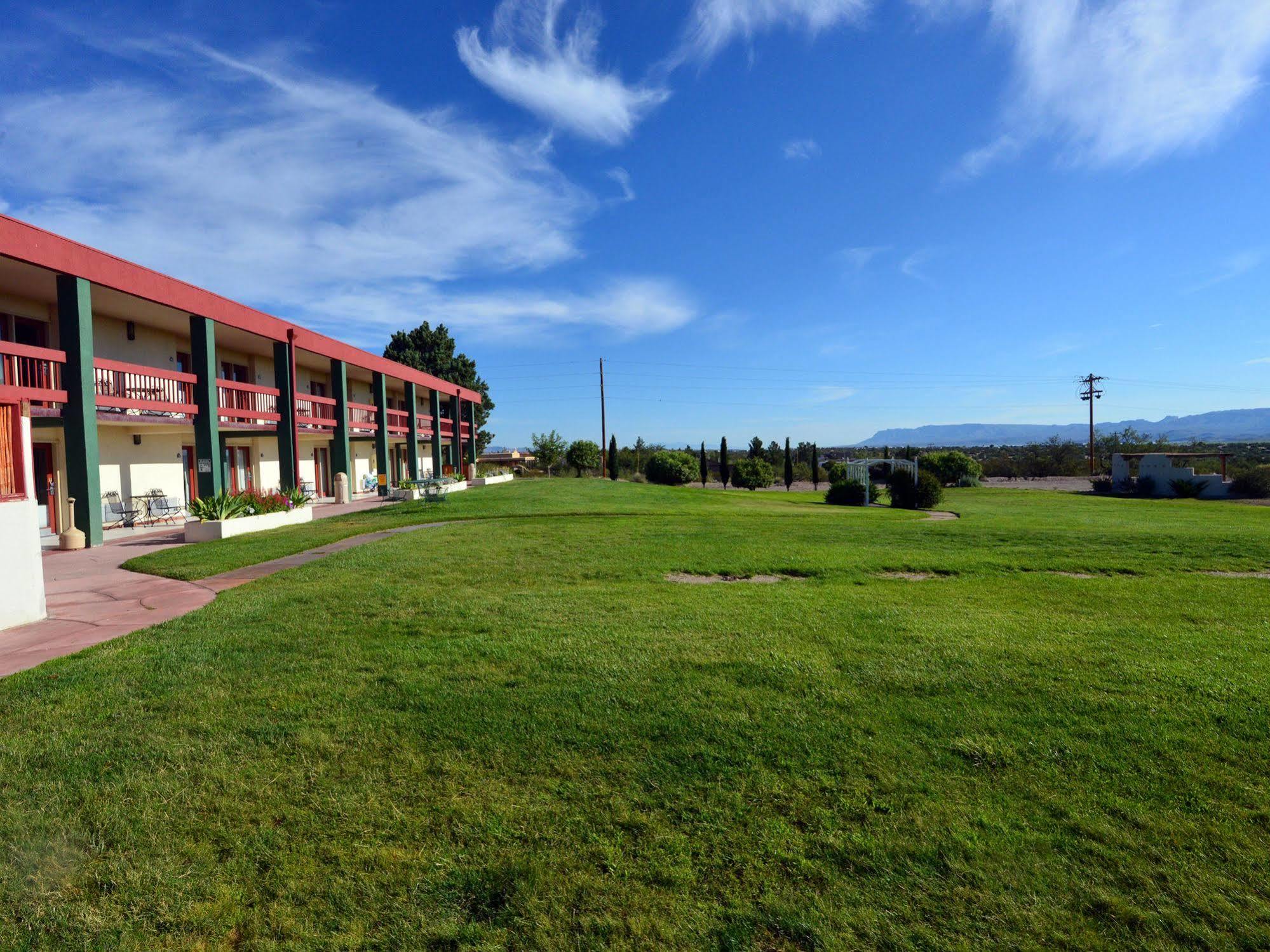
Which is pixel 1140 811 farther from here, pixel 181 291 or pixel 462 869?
pixel 181 291

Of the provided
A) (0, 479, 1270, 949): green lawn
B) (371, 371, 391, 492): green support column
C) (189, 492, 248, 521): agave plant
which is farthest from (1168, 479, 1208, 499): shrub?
(189, 492, 248, 521): agave plant

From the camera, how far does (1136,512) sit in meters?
21.3

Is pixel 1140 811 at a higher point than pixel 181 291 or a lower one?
lower

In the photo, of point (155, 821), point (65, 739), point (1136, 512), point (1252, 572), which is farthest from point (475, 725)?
point (1136, 512)

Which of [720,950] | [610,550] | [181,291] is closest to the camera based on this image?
[720,950]

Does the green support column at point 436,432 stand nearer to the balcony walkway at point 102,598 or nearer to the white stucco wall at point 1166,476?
the balcony walkway at point 102,598

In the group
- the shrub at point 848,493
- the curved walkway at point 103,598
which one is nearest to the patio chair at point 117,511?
the curved walkway at point 103,598

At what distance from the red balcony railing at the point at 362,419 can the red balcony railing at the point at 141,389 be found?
29.2 feet

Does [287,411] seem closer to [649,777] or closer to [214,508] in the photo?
[214,508]

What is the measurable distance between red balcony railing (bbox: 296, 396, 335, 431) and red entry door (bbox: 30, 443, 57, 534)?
315 inches

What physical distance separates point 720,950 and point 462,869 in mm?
1103

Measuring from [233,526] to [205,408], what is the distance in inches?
209

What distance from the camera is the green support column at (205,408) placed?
696 inches

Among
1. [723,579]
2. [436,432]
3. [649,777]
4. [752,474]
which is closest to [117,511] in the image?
[723,579]
